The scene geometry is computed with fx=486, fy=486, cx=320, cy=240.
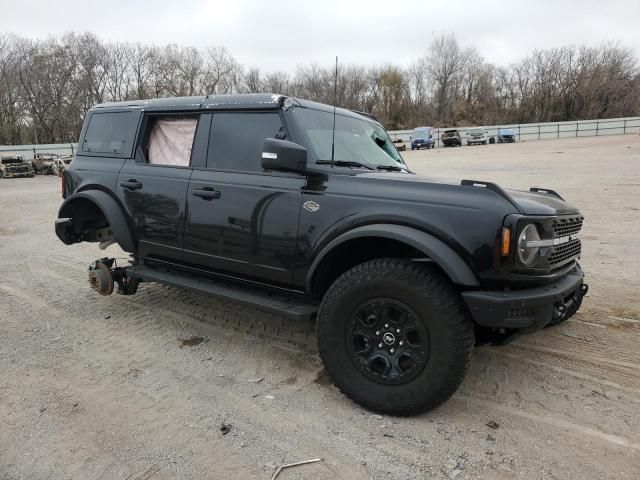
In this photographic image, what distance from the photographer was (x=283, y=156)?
10.4 feet

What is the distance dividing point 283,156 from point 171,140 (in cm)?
168

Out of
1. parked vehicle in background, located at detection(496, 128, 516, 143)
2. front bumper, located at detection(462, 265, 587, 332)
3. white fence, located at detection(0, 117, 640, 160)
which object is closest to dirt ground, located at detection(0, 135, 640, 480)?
front bumper, located at detection(462, 265, 587, 332)

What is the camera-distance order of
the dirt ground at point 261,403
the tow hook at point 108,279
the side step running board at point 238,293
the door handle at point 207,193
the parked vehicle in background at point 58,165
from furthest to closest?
the parked vehicle in background at point 58,165
the tow hook at point 108,279
the door handle at point 207,193
the side step running board at point 238,293
the dirt ground at point 261,403

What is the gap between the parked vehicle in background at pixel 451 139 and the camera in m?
44.2

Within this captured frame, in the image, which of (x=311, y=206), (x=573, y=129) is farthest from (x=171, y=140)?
(x=573, y=129)

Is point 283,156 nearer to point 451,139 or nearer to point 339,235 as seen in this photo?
point 339,235

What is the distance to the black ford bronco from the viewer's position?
2791 millimetres

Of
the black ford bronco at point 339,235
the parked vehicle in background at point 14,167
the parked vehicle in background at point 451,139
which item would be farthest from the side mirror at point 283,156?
the parked vehicle in background at point 451,139

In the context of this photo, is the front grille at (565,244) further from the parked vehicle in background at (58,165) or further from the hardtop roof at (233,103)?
the parked vehicle in background at (58,165)

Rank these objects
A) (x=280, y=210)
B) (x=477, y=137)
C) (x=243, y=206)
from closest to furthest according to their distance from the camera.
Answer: (x=280, y=210)
(x=243, y=206)
(x=477, y=137)

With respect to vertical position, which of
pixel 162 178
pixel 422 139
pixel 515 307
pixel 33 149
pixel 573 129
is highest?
pixel 573 129

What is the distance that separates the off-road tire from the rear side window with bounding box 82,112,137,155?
2.73 metres

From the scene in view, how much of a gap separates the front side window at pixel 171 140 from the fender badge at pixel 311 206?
1.37m

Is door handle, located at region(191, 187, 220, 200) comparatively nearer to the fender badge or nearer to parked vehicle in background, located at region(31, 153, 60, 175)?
the fender badge
